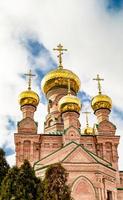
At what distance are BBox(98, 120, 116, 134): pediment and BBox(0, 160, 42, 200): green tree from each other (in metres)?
15.5

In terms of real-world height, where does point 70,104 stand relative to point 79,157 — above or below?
above

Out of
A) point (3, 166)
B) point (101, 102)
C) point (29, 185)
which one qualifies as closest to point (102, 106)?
point (101, 102)

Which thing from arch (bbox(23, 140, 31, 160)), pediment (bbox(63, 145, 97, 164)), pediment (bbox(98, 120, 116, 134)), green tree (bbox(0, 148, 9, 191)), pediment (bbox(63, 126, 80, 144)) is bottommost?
green tree (bbox(0, 148, 9, 191))

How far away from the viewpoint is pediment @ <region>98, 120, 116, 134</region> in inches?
1074

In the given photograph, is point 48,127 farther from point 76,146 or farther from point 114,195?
point 114,195

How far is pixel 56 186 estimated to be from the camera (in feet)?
36.3

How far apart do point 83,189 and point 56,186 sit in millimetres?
9280

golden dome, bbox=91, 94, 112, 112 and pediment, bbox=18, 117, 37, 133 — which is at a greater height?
golden dome, bbox=91, 94, 112, 112

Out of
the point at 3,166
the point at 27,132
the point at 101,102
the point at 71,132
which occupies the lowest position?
the point at 3,166

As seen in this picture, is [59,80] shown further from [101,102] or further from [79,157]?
[79,157]

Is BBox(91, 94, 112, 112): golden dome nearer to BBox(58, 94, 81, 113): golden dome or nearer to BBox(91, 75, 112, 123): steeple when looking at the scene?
BBox(91, 75, 112, 123): steeple

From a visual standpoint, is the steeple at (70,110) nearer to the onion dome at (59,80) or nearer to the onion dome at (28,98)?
the onion dome at (28,98)

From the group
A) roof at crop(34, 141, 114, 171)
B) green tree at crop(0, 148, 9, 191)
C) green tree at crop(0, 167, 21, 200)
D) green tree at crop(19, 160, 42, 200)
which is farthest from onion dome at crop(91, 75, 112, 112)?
green tree at crop(0, 167, 21, 200)

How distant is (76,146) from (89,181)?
2531 mm
